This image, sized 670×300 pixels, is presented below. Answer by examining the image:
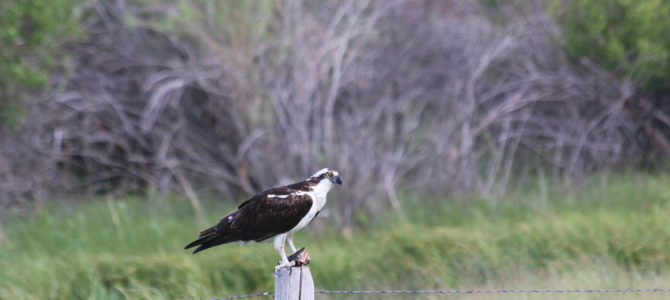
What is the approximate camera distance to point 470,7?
664 inches

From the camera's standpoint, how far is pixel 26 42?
38.2 feet

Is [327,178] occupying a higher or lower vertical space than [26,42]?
lower

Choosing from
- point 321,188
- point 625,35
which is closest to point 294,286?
point 321,188

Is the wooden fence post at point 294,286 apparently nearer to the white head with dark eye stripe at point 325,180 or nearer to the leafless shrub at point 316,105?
the white head with dark eye stripe at point 325,180

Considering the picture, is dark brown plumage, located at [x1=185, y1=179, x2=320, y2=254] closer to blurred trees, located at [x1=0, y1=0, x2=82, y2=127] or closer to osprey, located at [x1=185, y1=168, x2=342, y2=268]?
osprey, located at [x1=185, y1=168, x2=342, y2=268]

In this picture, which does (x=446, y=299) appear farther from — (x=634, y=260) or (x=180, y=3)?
(x=180, y=3)

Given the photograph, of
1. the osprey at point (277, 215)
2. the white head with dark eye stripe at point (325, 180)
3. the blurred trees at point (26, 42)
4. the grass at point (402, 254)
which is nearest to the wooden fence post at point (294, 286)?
the osprey at point (277, 215)

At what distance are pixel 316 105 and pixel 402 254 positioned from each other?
10.5ft

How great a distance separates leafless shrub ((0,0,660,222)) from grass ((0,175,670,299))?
1.02 meters

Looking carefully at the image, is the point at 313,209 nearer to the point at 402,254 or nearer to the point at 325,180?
the point at 325,180

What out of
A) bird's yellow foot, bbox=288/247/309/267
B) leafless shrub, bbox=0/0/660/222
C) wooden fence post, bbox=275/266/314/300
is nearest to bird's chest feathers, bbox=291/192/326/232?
bird's yellow foot, bbox=288/247/309/267

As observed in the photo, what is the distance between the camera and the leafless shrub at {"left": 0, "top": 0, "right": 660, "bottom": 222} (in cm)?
1191

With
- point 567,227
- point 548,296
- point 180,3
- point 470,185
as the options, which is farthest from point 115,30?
point 548,296

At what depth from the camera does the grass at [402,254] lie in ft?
26.9
